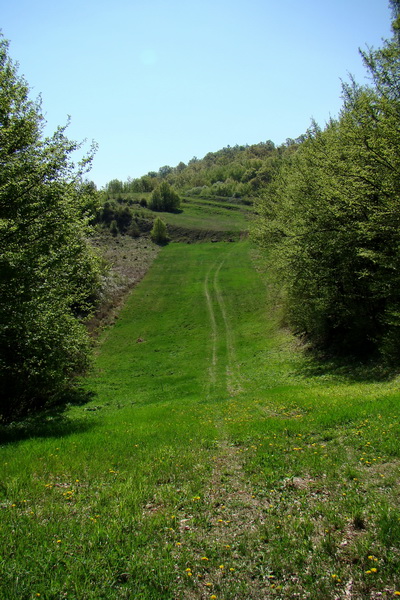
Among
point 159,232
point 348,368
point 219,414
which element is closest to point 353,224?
point 348,368

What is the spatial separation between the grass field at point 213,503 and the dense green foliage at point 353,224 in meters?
7.85

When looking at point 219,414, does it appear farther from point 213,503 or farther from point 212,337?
point 212,337

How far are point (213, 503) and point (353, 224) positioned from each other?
1939 centimetres

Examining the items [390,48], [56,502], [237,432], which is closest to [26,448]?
[56,502]

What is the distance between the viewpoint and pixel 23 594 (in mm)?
4961

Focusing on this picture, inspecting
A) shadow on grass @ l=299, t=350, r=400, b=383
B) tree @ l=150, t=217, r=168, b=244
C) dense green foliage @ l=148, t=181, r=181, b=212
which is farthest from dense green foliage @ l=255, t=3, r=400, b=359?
dense green foliage @ l=148, t=181, r=181, b=212

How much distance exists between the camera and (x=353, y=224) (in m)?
22.6

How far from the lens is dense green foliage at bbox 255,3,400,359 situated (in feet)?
57.6

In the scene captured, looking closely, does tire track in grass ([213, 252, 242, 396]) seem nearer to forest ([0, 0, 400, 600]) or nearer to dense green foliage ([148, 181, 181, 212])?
forest ([0, 0, 400, 600])

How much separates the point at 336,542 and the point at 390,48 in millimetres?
19434

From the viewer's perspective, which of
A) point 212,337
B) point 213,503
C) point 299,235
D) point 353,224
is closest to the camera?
point 213,503

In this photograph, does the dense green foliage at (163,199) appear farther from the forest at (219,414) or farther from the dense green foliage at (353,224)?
the dense green foliage at (353,224)

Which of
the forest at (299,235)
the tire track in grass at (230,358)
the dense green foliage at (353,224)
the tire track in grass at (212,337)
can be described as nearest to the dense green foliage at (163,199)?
the tire track in grass at (212,337)

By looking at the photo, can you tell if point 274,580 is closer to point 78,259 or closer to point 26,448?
point 26,448
